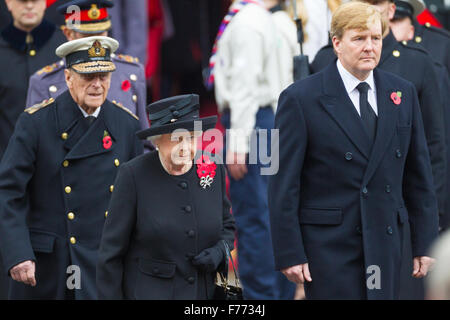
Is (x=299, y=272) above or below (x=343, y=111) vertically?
below

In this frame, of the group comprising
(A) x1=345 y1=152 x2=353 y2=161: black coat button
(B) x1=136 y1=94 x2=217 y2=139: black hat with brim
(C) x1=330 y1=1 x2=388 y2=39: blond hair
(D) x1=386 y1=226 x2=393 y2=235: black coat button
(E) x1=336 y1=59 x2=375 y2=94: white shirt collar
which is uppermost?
(C) x1=330 y1=1 x2=388 y2=39: blond hair

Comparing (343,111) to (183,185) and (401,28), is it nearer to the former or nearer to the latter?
(183,185)

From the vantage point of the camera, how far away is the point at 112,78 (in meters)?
6.71

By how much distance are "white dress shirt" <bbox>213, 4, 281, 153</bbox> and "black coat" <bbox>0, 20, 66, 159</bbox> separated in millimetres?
1364

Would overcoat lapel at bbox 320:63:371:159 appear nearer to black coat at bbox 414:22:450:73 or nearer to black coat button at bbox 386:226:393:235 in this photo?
black coat button at bbox 386:226:393:235

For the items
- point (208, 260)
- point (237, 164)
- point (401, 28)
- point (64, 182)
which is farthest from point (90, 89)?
point (401, 28)

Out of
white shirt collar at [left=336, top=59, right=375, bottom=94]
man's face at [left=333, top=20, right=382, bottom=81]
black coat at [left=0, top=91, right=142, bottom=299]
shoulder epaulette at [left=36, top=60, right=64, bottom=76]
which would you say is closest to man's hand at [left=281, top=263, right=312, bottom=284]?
white shirt collar at [left=336, top=59, right=375, bottom=94]

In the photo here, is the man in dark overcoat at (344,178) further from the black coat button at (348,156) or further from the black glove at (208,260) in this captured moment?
the black glove at (208,260)

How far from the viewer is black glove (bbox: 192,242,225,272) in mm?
4836

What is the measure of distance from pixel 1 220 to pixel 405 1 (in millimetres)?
3266

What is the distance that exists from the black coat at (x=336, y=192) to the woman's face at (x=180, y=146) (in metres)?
0.56

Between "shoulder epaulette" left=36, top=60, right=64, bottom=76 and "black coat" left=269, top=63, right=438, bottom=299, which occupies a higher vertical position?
"shoulder epaulette" left=36, top=60, right=64, bottom=76

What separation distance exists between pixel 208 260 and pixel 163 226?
276 millimetres

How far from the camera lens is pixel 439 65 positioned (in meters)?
7.10
